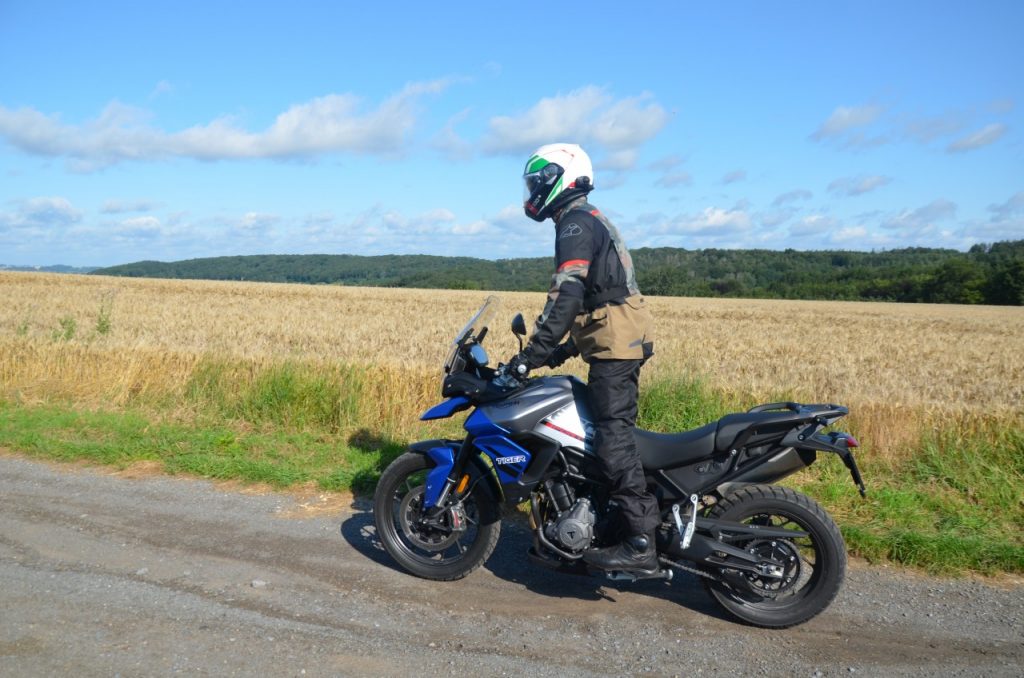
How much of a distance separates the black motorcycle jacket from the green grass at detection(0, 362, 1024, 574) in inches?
102

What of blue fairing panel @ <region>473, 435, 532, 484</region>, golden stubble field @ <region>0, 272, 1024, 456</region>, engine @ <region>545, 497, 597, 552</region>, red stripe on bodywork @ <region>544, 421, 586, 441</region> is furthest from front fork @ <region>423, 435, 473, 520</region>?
golden stubble field @ <region>0, 272, 1024, 456</region>

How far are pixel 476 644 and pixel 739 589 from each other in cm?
153

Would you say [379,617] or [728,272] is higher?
[728,272]

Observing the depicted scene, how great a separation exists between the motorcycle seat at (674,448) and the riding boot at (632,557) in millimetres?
427

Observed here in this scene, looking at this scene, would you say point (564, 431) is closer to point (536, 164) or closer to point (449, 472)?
point (449, 472)

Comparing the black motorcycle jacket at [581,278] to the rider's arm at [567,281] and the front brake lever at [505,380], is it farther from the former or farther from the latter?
the front brake lever at [505,380]

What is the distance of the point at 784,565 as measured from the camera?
4426mm

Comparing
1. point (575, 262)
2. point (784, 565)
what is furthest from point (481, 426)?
point (784, 565)

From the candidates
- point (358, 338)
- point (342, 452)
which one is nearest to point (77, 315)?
point (358, 338)

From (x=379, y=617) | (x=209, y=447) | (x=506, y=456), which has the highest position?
(x=506, y=456)

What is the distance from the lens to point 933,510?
20.1ft

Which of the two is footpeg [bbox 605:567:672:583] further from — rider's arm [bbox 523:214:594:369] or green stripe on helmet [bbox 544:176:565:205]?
green stripe on helmet [bbox 544:176:565:205]

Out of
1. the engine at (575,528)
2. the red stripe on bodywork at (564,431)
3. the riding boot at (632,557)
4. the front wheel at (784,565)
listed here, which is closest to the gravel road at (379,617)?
the front wheel at (784,565)

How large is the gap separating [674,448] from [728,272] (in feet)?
274
